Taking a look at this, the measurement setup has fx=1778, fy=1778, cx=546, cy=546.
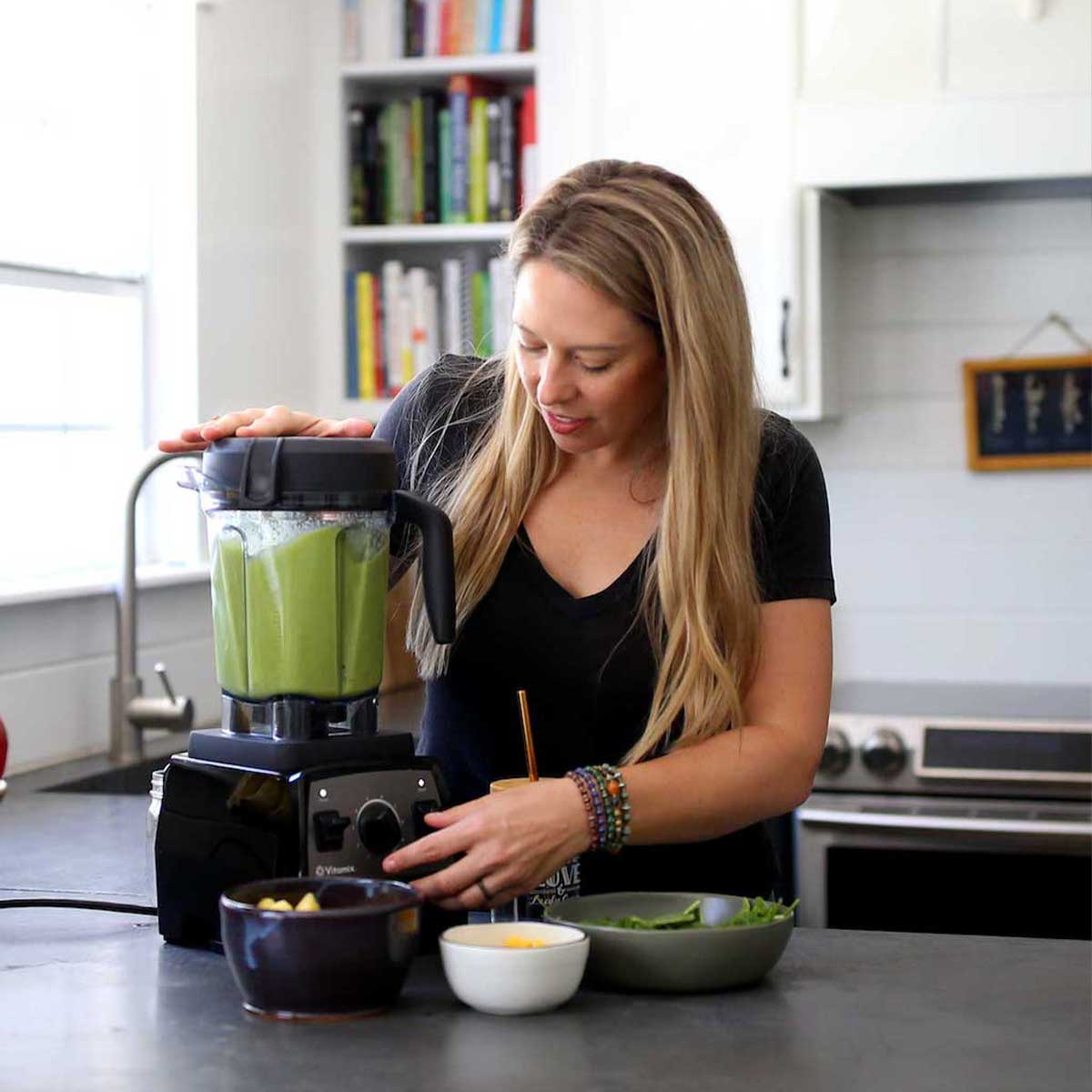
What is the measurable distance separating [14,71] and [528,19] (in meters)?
1.11

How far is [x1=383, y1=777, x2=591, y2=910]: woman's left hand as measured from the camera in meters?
1.31

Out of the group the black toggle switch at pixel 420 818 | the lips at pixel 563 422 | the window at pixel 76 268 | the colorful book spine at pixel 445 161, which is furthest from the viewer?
the colorful book spine at pixel 445 161

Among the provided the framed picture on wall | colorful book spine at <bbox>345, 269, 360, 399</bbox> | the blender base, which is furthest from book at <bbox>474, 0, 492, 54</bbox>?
the blender base

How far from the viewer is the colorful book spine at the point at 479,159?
3.53 meters

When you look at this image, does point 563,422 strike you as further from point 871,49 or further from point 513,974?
point 871,49

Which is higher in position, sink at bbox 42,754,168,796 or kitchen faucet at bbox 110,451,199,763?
kitchen faucet at bbox 110,451,199,763

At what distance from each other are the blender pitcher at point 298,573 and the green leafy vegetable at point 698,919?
256 millimetres

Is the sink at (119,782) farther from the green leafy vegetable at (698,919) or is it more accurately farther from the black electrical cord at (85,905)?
the green leafy vegetable at (698,919)

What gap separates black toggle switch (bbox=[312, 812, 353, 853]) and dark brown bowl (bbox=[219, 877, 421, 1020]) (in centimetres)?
9

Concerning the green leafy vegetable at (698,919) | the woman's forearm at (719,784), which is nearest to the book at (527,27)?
the woman's forearm at (719,784)

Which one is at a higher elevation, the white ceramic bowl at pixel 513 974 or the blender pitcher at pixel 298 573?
the blender pitcher at pixel 298 573

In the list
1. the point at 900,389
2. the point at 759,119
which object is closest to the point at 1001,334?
the point at 900,389

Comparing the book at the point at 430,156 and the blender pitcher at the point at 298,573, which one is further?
the book at the point at 430,156

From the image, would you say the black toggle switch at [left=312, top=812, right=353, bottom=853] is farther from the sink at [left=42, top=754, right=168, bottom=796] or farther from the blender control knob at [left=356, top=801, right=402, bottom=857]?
the sink at [left=42, top=754, right=168, bottom=796]
